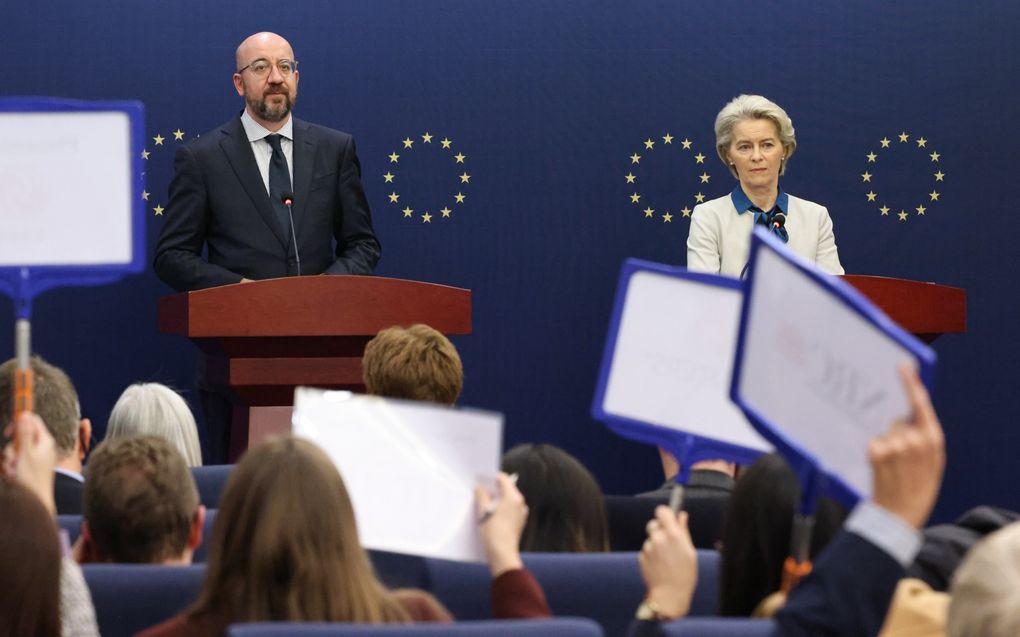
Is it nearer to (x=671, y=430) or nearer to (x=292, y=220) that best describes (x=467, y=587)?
(x=671, y=430)

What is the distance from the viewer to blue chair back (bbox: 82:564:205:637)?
2592 millimetres

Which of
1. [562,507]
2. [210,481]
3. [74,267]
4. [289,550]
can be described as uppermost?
[74,267]

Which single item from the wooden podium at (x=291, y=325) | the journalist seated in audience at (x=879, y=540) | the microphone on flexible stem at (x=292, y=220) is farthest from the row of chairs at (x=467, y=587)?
the microphone on flexible stem at (x=292, y=220)

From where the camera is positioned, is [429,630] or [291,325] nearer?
[429,630]

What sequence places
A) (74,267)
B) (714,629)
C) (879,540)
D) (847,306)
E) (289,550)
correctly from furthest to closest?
(74,267)
(289,550)
(714,629)
(847,306)
(879,540)

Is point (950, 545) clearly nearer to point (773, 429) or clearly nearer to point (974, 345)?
point (773, 429)

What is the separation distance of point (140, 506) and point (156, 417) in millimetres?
1442

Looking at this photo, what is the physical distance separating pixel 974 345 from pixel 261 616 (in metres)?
5.44

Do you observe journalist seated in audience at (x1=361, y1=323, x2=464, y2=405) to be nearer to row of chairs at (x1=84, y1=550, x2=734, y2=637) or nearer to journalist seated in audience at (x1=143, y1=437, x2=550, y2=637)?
row of chairs at (x1=84, y1=550, x2=734, y2=637)

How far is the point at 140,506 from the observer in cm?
286

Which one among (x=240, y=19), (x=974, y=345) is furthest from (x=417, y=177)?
(x=974, y=345)

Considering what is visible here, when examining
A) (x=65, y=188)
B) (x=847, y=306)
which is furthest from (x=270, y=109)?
(x=847, y=306)

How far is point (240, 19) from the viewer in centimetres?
677

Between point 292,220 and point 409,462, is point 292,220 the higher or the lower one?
the higher one
